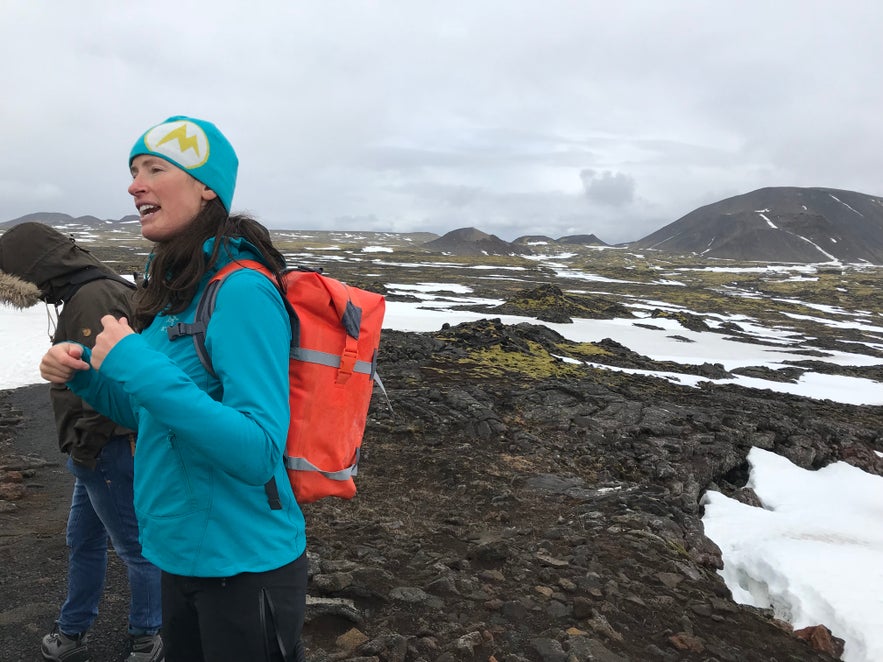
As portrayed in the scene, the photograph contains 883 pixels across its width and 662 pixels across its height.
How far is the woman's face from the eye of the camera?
6.90 feet

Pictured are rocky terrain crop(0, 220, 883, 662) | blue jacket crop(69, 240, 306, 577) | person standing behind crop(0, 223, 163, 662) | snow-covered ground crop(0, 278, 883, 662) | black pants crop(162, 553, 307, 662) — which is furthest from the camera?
snow-covered ground crop(0, 278, 883, 662)

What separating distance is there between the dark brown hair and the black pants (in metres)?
1.05

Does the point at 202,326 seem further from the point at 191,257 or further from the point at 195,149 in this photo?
the point at 195,149

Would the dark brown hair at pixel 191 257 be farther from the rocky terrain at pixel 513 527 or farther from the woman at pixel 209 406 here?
the rocky terrain at pixel 513 527

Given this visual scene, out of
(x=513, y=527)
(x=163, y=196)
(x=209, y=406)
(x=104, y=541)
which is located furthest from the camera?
(x=513, y=527)

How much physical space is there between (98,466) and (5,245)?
5.28 feet

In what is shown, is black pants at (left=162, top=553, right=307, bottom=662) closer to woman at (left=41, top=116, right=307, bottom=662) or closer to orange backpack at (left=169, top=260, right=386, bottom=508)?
woman at (left=41, top=116, right=307, bottom=662)

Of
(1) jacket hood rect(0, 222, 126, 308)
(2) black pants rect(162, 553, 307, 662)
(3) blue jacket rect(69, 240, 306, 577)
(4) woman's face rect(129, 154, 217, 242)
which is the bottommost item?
(2) black pants rect(162, 553, 307, 662)

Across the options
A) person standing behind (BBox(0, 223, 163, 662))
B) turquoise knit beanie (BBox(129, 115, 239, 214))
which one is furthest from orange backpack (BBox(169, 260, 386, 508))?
person standing behind (BBox(0, 223, 163, 662))

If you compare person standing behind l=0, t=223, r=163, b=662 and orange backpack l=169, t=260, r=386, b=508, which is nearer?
orange backpack l=169, t=260, r=386, b=508

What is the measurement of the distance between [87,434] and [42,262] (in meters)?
1.19

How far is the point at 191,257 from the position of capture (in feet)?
6.79

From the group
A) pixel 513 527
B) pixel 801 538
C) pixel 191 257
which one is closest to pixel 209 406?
pixel 191 257

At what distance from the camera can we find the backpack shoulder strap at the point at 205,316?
74.9 inches
